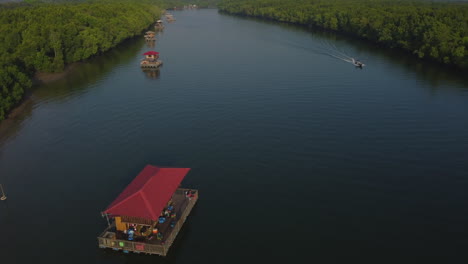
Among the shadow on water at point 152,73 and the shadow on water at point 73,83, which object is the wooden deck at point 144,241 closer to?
the shadow on water at point 73,83

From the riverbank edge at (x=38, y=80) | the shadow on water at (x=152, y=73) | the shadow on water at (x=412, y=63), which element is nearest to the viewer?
the riverbank edge at (x=38, y=80)

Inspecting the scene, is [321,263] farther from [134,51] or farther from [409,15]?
[409,15]

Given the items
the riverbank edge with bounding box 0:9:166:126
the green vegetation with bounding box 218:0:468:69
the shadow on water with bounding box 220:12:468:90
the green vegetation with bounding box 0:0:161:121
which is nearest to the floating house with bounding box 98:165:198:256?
the riverbank edge with bounding box 0:9:166:126

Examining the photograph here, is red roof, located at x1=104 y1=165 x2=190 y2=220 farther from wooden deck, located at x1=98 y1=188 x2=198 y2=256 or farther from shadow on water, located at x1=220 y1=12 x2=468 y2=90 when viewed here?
shadow on water, located at x1=220 y1=12 x2=468 y2=90

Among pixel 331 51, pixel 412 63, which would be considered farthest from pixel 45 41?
pixel 412 63

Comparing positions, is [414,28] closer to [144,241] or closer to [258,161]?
[258,161]

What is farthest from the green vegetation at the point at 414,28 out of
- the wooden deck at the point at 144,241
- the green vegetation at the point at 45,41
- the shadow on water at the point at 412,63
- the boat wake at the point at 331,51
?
the green vegetation at the point at 45,41

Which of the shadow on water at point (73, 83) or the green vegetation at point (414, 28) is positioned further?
the green vegetation at point (414, 28)
